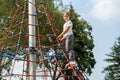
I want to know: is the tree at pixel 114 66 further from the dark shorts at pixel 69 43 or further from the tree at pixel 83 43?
the dark shorts at pixel 69 43

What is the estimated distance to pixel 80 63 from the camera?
32562 millimetres

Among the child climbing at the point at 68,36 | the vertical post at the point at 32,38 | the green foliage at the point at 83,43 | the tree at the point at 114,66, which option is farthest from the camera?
the tree at the point at 114,66

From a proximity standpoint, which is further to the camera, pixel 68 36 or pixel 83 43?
pixel 83 43

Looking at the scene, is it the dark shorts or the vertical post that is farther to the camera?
the vertical post

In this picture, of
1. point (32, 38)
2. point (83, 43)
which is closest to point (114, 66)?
point (83, 43)

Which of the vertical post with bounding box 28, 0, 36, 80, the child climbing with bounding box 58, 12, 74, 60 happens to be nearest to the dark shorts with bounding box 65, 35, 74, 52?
the child climbing with bounding box 58, 12, 74, 60

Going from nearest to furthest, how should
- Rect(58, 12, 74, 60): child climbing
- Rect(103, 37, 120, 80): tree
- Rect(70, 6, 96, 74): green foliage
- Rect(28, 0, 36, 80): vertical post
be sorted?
Rect(58, 12, 74, 60): child climbing
Rect(28, 0, 36, 80): vertical post
Rect(70, 6, 96, 74): green foliage
Rect(103, 37, 120, 80): tree

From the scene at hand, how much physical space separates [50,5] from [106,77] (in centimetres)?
2317

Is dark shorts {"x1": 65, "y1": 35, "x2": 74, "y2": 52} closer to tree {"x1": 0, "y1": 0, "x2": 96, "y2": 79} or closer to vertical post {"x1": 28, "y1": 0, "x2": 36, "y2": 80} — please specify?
vertical post {"x1": 28, "y1": 0, "x2": 36, "y2": 80}

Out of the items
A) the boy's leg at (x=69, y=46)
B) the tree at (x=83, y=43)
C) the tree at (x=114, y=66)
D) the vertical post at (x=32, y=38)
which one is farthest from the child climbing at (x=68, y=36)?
the tree at (x=114, y=66)

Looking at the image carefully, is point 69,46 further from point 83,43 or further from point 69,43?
point 83,43

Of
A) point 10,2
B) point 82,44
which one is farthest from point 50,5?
point 82,44

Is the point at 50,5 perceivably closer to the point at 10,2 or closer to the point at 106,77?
the point at 10,2

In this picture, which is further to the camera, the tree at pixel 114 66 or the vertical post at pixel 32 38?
the tree at pixel 114 66
